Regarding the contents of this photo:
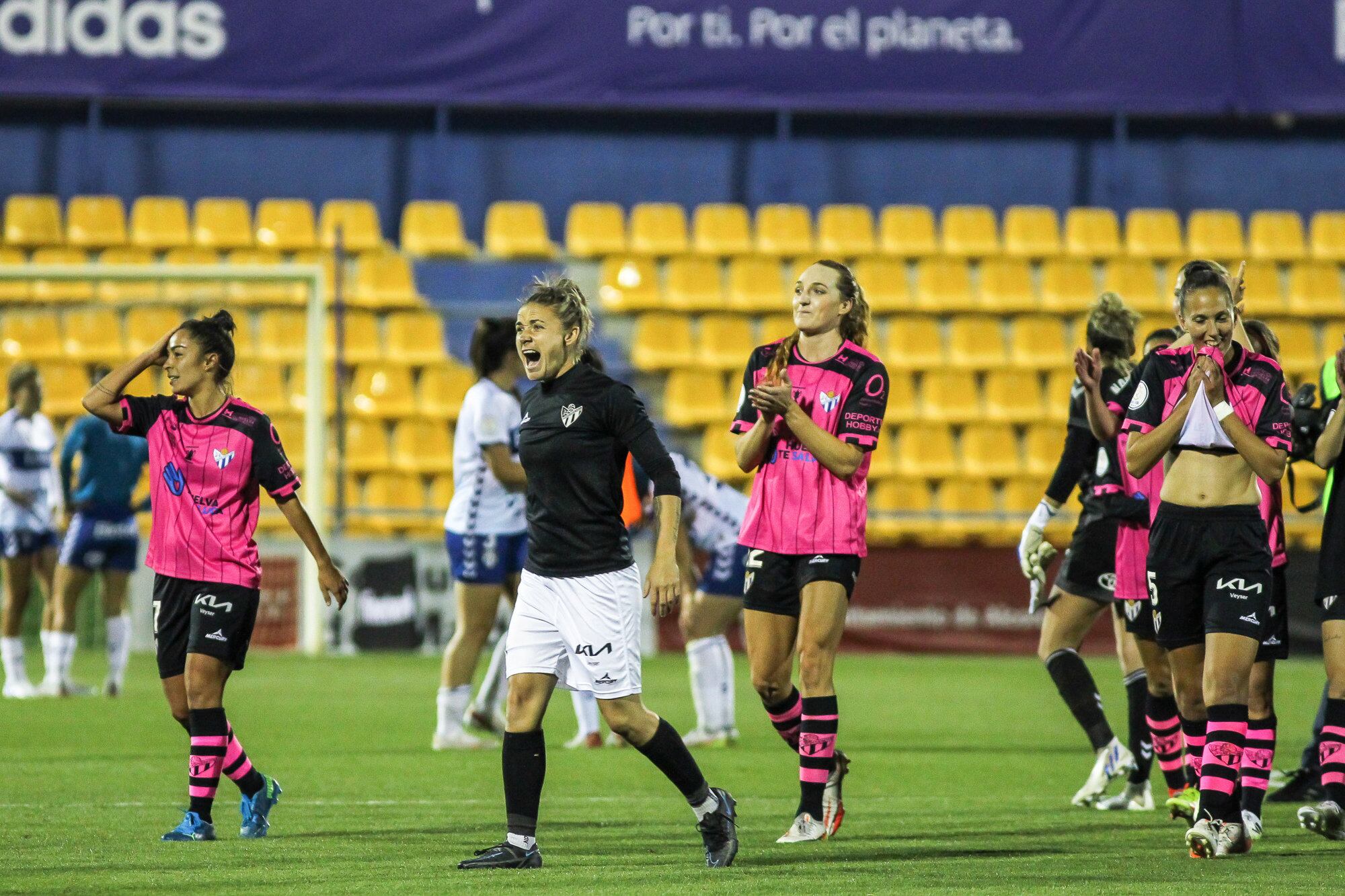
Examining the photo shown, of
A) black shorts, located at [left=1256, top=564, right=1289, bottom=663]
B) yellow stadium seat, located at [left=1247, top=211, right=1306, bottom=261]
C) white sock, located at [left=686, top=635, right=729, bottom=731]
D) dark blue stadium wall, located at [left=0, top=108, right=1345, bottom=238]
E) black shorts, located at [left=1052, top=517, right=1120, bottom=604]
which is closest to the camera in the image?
black shorts, located at [left=1256, top=564, right=1289, bottom=663]

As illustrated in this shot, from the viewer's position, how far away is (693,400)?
19.2 meters

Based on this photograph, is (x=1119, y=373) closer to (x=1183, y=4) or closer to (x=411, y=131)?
(x=1183, y=4)

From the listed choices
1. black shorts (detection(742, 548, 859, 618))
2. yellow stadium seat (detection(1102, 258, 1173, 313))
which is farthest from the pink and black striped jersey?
yellow stadium seat (detection(1102, 258, 1173, 313))

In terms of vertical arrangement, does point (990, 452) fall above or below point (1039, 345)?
below

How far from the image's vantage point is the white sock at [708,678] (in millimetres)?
10336

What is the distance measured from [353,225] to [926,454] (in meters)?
6.90

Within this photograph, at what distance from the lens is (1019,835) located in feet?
23.2

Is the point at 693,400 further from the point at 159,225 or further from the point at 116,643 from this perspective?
the point at 116,643

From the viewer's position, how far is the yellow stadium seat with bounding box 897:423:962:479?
1914 centimetres

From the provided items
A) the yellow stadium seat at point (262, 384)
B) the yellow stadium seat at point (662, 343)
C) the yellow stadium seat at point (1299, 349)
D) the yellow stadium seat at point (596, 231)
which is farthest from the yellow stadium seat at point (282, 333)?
the yellow stadium seat at point (1299, 349)

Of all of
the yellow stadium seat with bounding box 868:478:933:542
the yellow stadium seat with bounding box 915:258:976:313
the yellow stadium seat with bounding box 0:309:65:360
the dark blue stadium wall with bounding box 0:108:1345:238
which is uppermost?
the dark blue stadium wall with bounding box 0:108:1345:238

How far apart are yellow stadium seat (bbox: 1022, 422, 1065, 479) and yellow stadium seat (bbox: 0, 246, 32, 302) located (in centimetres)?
1076

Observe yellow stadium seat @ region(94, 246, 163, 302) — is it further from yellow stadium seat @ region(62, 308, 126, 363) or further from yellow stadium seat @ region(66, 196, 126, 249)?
yellow stadium seat @ region(62, 308, 126, 363)

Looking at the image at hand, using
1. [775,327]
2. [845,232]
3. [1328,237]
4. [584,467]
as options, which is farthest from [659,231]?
[584,467]
